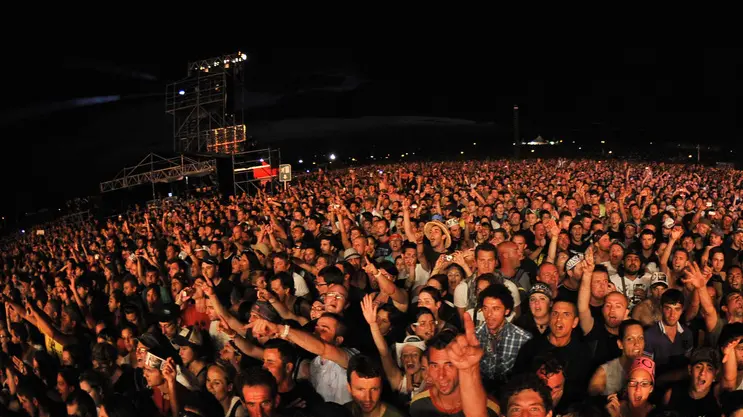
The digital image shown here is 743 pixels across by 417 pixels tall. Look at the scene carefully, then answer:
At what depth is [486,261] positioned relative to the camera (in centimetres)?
469

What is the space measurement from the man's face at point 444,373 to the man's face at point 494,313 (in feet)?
2.33

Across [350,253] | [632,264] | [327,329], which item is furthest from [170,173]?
[327,329]

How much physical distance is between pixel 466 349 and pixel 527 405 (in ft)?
1.09

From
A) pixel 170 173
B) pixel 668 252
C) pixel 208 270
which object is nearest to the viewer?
pixel 668 252

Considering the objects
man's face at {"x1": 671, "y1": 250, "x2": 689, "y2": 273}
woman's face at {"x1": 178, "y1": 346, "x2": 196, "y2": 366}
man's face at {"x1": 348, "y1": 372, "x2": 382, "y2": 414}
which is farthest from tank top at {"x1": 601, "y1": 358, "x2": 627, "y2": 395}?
woman's face at {"x1": 178, "y1": 346, "x2": 196, "y2": 366}

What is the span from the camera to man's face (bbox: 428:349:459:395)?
280cm

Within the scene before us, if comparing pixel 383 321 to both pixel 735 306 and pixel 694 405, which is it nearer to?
pixel 694 405

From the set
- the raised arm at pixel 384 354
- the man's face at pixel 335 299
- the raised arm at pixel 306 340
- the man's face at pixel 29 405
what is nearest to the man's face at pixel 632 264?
the man's face at pixel 335 299

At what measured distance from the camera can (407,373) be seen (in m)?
3.40

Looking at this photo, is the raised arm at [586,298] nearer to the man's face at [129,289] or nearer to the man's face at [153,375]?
the man's face at [153,375]

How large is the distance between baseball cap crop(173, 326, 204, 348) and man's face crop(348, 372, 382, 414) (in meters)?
1.88

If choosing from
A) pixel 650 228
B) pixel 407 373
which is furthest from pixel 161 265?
pixel 650 228

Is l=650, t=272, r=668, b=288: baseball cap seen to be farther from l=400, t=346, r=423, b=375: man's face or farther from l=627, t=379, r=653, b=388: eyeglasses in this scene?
l=400, t=346, r=423, b=375: man's face

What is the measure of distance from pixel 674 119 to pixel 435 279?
189 feet
